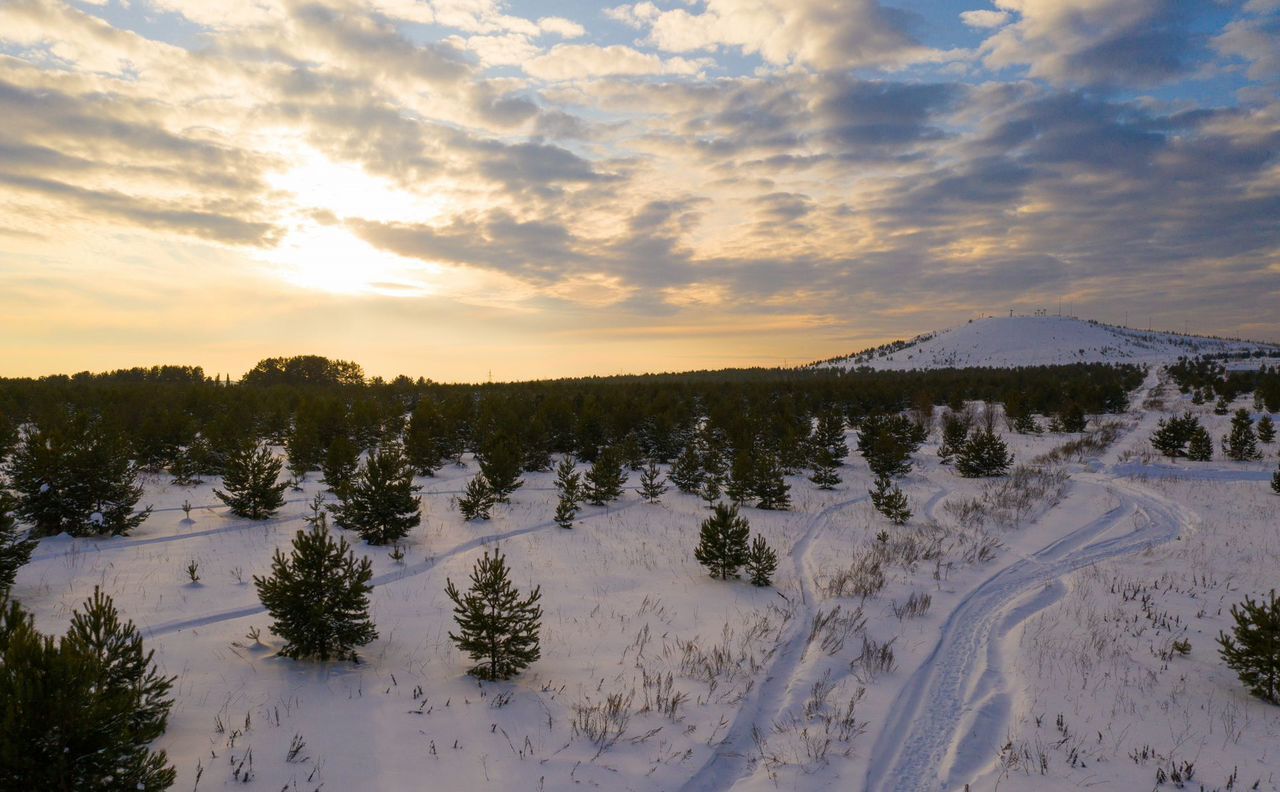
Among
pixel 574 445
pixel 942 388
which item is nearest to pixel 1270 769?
pixel 574 445

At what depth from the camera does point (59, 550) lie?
37.8ft

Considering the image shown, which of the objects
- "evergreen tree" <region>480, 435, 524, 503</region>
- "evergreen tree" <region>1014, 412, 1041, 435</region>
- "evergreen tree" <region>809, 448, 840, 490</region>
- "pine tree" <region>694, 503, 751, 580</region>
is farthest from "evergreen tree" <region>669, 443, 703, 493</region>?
"evergreen tree" <region>1014, 412, 1041, 435</region>

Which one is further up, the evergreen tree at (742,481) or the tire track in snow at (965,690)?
the evergreen tree at (742,481)

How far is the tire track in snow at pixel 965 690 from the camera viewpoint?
6273 mm

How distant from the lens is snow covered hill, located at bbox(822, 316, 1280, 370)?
106 metres

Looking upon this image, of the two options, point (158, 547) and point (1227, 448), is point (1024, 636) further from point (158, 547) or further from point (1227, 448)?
point (1227, 448)

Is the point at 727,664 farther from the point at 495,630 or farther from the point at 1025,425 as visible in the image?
the point at 1025,425

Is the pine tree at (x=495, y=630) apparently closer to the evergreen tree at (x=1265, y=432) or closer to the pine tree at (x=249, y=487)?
the pine tree at (x=249, y=487)

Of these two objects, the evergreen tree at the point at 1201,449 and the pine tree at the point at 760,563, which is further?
the evergreen tree at the point at 1201,449

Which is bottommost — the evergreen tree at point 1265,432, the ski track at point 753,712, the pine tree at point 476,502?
the ski track at point 753,712

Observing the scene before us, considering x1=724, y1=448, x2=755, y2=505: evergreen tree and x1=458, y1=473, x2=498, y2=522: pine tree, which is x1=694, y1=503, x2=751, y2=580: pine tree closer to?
x1=458, y1=473, x2=498, y2=522: pine tree

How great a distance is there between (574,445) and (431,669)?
20.1 meters

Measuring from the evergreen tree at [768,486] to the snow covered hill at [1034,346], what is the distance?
315 ft

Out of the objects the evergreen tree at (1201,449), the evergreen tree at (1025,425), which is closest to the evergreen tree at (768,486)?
the evergreen tree at (1201,449)
